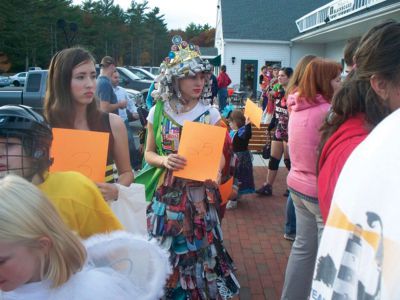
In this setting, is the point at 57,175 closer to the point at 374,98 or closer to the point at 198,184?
the point at 374,98

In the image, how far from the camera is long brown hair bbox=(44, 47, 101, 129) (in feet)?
7.53

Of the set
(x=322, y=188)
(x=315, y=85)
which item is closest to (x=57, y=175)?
(x=322, y=188)

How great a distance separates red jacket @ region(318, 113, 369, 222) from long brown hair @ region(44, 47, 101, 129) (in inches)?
53.1

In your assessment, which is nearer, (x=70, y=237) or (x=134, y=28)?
(x=70, y=237)

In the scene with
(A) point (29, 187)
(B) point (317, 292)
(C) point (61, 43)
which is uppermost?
(C) point (61, 43)

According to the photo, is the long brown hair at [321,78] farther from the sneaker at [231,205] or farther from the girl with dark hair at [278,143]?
the sneaker at [231,205]

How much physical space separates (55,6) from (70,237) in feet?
181

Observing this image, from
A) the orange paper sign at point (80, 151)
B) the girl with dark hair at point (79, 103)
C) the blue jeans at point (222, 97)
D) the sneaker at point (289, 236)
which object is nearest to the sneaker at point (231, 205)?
the sneaker at point (289, 236)

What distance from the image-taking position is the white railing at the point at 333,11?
1402 centimetres

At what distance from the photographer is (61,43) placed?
5025cm

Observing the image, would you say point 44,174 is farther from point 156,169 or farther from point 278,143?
point 278,143

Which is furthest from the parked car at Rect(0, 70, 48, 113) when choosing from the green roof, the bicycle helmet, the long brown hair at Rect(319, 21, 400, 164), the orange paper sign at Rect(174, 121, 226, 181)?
the green roof

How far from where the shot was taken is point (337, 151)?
143 centimetres

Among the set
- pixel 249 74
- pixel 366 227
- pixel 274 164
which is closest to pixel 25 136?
pixel 366 227
